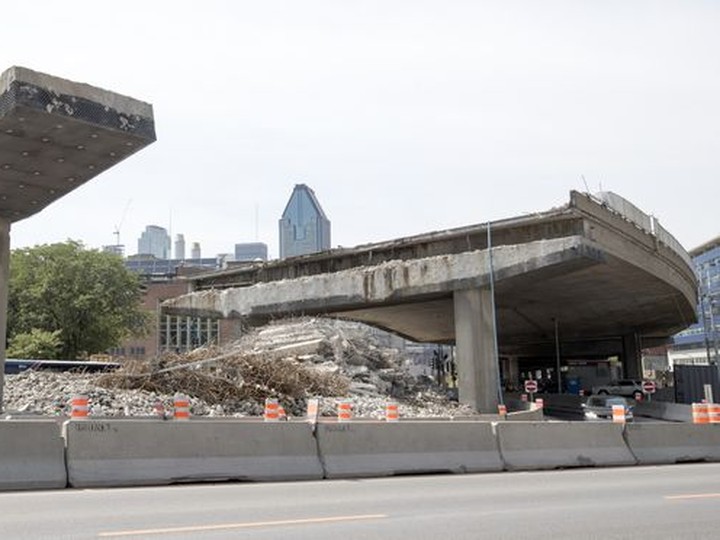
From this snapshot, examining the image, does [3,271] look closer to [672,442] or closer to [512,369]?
[672,442]

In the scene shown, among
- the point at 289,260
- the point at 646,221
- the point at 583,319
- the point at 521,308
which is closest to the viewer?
the point at 646,221

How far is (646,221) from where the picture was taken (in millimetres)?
31328

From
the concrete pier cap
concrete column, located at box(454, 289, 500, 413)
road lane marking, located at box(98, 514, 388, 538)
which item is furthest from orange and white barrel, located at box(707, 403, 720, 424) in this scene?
the concrete pier cap

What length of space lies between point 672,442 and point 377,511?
1081 cm

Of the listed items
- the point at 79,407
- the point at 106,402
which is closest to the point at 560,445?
the point at 79,407

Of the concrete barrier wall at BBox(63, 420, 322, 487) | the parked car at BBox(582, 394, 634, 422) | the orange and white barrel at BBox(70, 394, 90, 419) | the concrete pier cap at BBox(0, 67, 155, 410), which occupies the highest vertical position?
the concrete pier cap at BBox(0, 67, 155, 410)

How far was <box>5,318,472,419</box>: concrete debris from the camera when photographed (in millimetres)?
20266

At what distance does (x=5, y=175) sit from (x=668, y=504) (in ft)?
37.2

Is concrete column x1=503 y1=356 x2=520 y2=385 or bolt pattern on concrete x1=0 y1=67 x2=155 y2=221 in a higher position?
bolt pattern on concrete x1=0 y1=67 x2=155 y2=221

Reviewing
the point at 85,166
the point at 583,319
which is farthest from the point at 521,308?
the point at 85,166

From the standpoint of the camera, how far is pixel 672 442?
16.8 meters

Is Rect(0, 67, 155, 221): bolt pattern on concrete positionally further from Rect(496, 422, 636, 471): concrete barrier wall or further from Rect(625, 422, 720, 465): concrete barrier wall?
Rect(625, 422, 720, 465): concrete barrier wall

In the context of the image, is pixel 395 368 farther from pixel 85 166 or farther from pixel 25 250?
pixel 25 250

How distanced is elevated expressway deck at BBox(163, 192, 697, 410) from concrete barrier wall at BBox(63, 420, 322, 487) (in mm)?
16158
